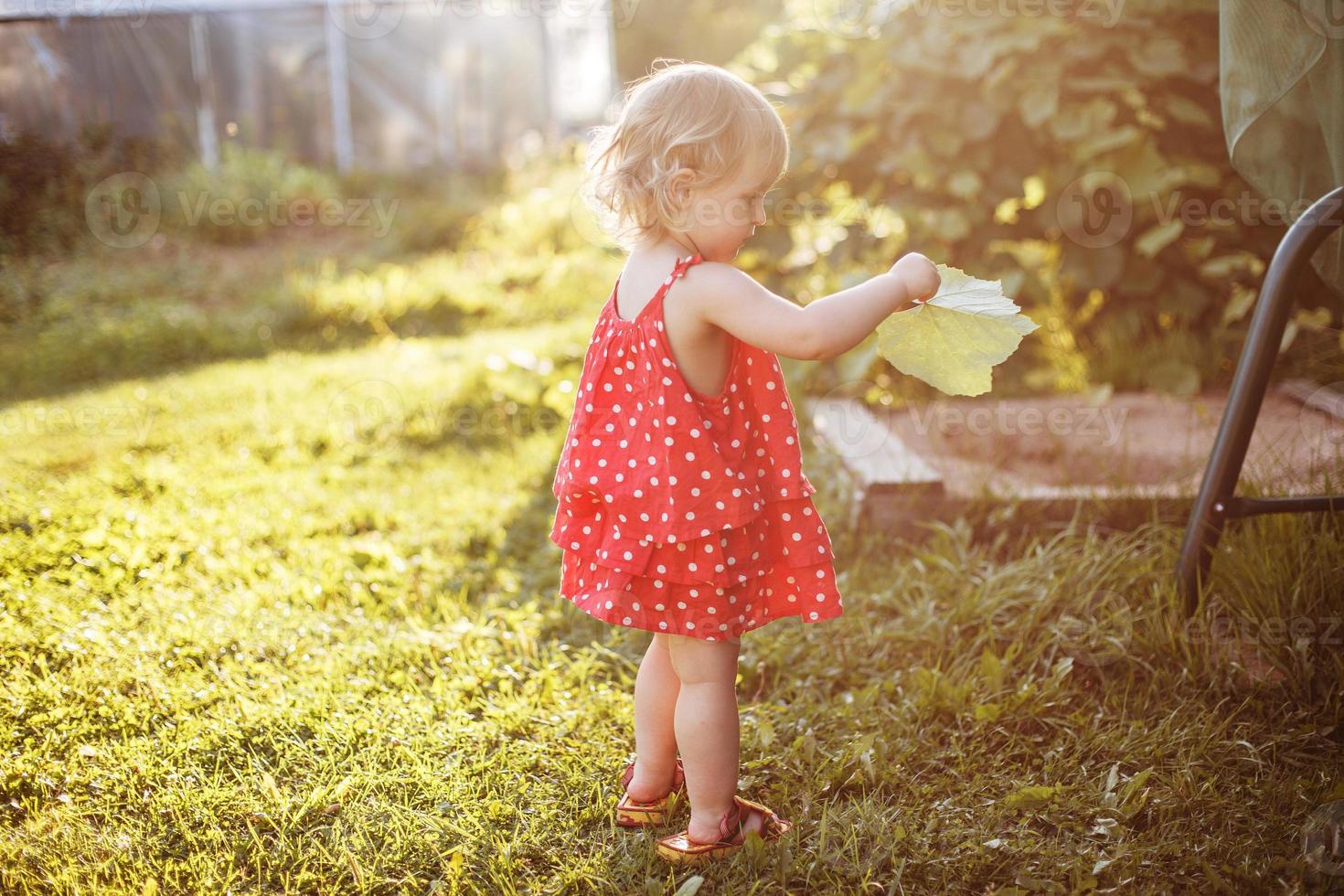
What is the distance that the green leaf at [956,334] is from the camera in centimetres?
146

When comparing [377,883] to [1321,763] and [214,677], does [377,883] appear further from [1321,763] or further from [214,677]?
[1321,763]

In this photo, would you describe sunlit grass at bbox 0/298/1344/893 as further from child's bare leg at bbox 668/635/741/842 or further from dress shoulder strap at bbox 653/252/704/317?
dress shoulder strap at bbox 653/252/704/317

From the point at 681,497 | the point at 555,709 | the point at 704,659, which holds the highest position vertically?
the point at 681,497

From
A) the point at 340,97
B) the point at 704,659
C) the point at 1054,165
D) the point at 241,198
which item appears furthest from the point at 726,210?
the point at 340,97

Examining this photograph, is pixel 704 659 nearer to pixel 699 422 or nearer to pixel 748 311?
pixel 699 422

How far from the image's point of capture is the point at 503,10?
34.4ft

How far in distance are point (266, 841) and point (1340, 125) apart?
2155mm

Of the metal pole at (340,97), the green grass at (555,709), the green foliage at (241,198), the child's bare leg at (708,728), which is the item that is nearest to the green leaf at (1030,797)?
the green grass at (555,709)

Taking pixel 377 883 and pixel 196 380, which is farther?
pixel 196 380

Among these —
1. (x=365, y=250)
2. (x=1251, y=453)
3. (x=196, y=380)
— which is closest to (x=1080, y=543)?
(x=1251, y=453)

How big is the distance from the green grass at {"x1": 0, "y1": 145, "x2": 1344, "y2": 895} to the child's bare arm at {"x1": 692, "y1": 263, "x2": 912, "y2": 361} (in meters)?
0.76

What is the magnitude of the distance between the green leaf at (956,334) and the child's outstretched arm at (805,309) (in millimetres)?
56

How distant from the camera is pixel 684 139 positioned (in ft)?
4.76

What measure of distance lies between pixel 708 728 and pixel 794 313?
2.07ft
